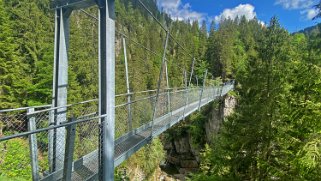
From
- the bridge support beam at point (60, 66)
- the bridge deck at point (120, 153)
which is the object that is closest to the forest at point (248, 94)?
the bridge support beam at point (60, 66)

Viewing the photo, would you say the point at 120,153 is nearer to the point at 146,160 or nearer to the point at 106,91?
the point at 106,91

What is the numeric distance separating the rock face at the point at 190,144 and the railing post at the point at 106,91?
53.4ft

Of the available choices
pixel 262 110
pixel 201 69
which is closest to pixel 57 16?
pixel 262 110

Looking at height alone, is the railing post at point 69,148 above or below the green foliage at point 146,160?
above

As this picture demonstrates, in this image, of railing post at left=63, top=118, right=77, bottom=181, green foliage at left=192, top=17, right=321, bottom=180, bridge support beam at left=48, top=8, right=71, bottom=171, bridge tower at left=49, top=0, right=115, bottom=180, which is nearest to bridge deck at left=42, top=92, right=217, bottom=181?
bridge tower at left=49, top=0, right=115, bottom=180

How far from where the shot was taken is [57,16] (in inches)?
147

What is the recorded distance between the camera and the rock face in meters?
19.3

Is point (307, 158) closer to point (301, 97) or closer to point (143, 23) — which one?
point (301, 97)

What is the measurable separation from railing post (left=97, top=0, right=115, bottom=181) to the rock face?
16.3 meters

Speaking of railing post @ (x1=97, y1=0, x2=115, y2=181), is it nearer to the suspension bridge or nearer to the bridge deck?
the suspension bridge

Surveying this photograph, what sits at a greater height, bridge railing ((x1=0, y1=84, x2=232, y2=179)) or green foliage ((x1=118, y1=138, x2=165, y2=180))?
bridge railing ((x1=0, y1=84, x2=232, y2=179))

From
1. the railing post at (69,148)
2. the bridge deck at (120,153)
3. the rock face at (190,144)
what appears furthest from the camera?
the rock face at (190,144)

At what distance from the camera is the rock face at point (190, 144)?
19328mm

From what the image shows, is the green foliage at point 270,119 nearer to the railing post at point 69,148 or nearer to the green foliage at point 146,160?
the green foliage at point 146,160
